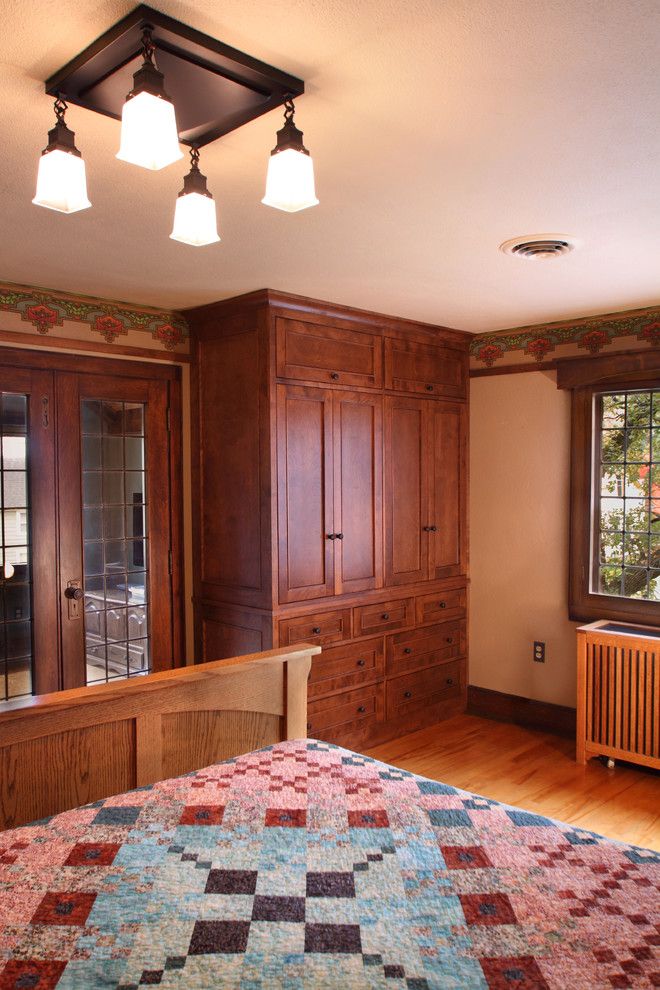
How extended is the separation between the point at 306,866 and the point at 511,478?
351 cm

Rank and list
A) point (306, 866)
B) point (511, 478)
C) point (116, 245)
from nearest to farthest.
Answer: point (306, 866), point (116, 245), point (511, 478)

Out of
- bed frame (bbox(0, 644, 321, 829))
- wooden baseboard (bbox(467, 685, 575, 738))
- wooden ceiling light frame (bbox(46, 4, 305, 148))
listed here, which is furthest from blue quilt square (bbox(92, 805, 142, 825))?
wooden baseboard (bbox(467, 685, 575, 738))

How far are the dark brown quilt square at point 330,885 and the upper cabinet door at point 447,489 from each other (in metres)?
3.20

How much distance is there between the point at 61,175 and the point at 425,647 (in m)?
3.74

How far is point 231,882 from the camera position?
1.59m

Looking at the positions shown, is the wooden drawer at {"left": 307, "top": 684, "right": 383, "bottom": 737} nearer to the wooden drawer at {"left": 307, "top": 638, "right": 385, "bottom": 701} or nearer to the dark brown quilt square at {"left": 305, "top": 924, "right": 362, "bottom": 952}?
the wooden drawer at {"left": 307, "top": 638, "right": 385, "bottom": 701}

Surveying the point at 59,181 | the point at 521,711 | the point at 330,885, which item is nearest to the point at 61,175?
the point at 59,181

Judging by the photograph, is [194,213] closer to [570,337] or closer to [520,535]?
[570,337]

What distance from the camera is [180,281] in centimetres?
352

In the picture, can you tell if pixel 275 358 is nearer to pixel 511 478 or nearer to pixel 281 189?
pixel 511 478

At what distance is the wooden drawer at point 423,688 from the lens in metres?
4.48

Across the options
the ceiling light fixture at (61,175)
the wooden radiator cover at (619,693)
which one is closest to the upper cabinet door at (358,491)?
the wooden radiator cover at (619,693)

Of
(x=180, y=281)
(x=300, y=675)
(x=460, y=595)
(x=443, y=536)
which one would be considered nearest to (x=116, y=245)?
(x=180, y=281)

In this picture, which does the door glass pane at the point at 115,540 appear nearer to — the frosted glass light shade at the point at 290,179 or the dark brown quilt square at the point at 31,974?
the frosted glass light shade at the point at 290,179
